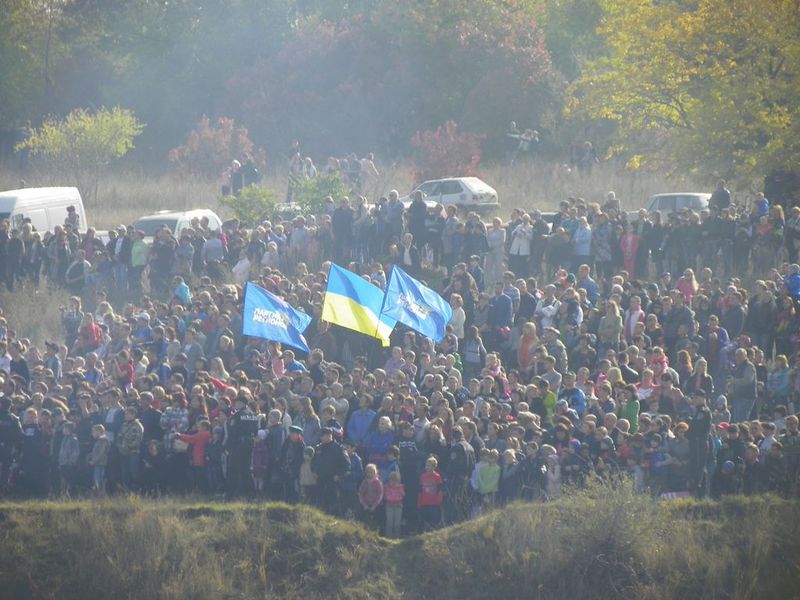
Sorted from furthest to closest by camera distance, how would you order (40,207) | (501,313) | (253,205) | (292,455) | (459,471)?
(253,205) → (40,207) → (501,313) → (292,455) → (459,471)

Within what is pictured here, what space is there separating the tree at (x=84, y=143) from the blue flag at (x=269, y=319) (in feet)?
73.1

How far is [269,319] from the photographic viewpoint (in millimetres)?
19625

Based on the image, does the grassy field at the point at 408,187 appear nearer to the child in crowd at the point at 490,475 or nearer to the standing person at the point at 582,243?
the standing person at the point at 582,243

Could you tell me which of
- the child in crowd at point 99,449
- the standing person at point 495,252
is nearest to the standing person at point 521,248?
the standing person at point 495,252

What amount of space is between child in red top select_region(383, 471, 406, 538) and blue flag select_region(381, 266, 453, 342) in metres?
3.72

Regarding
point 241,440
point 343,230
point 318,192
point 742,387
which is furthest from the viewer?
point 318,192

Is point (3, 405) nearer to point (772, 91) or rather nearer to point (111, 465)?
point (111, 465)

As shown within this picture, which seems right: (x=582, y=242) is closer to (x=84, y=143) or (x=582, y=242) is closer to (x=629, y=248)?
(x=629, y=248)

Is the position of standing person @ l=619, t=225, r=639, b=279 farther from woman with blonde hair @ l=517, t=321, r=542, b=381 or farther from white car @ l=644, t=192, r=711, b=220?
white car @ l=644, t=192, r=711, b=220

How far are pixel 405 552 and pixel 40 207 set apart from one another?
16.3 meters

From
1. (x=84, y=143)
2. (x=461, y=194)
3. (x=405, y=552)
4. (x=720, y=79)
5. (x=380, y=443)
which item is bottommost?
(x=405, y=552)

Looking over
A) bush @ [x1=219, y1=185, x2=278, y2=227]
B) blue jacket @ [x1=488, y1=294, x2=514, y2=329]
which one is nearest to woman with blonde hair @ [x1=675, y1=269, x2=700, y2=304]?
Answer: blue jacket @ [x1=488, y1=294, x2=514, y2=329]

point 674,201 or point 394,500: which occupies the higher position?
point 674,201

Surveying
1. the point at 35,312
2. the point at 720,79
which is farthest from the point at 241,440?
the point at 720,79
